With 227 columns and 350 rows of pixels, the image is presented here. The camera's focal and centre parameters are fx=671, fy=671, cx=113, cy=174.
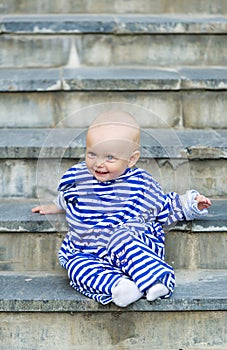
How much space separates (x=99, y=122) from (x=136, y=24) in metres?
1.14

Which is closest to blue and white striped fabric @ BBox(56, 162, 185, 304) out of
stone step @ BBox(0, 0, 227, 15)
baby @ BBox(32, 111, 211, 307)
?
baby @ BBox(32, 111, 211, 307)

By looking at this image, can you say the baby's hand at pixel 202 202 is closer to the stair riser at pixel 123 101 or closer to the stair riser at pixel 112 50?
the stair riser at pixel 123 101

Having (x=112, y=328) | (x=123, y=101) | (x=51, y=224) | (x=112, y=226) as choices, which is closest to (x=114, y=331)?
(x=112, y=328)

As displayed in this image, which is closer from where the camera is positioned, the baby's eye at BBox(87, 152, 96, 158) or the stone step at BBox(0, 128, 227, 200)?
the baby's eye at BBox(87, 152, 96, 158)

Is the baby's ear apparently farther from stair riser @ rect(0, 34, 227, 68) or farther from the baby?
stair riser @ rect(0, 34, 227, 68)

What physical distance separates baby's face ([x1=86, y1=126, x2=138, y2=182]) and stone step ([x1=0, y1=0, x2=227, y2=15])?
152 centimetres

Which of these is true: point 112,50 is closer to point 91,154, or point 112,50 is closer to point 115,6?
point 115,6

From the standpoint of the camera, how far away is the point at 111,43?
10.4 feet

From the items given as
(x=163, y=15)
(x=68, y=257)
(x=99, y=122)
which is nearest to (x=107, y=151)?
(x=99, y=122)

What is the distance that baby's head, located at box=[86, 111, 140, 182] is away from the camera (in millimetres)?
2119

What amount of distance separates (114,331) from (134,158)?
557 mm

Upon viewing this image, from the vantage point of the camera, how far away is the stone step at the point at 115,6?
3459 mm

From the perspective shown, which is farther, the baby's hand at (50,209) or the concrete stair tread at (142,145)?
the concrete stair tread at (142,145)

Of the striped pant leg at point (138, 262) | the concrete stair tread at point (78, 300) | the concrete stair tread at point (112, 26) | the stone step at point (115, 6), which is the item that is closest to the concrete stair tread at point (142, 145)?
the striped pant leg at point (138, 262)
